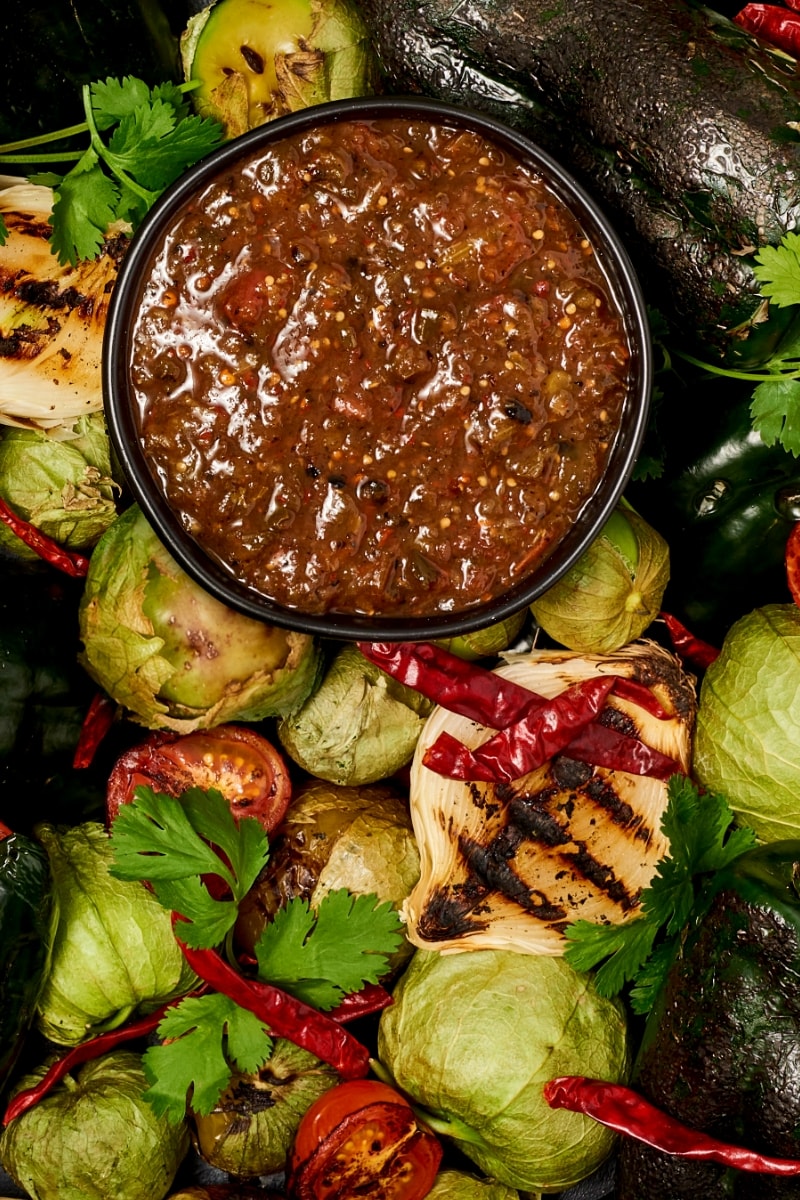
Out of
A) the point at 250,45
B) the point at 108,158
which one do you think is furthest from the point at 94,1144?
the point at 250,45

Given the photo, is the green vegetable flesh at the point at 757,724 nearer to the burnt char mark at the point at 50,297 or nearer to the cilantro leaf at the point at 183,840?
the cilantro leaf at the point at 183,840

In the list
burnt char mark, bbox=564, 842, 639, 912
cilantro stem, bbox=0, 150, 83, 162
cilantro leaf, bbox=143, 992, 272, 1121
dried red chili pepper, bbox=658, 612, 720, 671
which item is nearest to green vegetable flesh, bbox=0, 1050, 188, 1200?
cilantro leaf, bbox=143, 992, 272, 1121

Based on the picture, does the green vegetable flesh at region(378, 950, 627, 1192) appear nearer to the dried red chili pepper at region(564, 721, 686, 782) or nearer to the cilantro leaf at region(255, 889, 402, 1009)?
the cilantro leaf at region(255, 889, 402, 1009)

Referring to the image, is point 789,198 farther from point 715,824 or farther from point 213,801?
point 213,801

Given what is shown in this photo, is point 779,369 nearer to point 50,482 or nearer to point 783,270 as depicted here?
point 783,270

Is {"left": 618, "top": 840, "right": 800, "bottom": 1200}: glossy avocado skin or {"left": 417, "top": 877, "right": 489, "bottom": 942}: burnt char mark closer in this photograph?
{"left": 618, "top": 840, "right": 800, "bottom": 1200}: glossy avocado skin

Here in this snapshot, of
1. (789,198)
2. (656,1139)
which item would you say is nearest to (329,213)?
(789,198)
